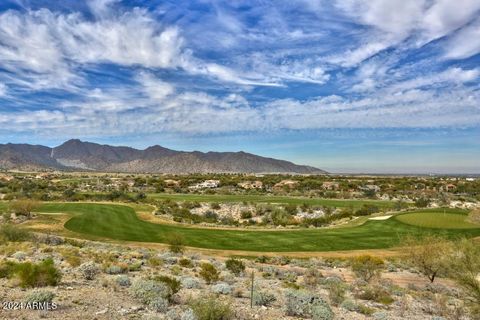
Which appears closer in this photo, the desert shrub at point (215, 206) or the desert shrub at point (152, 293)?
the desert shrub at point (152, 293)

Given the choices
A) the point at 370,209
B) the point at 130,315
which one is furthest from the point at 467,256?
the point at 370,209

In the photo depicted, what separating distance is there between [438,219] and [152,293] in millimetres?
52116

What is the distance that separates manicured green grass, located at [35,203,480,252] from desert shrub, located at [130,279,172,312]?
88.8ft

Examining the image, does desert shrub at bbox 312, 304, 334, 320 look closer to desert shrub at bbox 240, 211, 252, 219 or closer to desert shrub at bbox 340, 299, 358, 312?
desert shrub at bbox 340, 299, 358, 312

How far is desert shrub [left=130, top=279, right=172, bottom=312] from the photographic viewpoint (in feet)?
41.0

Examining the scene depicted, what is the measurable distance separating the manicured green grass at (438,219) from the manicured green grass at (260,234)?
82.4 inches

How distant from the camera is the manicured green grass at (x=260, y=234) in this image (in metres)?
41.8

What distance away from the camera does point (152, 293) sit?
42.9 feet

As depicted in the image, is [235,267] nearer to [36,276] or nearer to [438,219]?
[36,276]

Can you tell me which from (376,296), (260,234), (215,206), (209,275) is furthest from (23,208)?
(376,296)

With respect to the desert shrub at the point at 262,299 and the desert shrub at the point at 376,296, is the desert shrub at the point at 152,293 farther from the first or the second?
the desert shrub at the point at 376,296

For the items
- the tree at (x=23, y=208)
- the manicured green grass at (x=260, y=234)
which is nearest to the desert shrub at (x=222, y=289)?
the manicured green grass at (x=260, y=234)

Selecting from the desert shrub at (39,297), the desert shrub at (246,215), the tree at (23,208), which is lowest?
the desert shrub at (246,215)

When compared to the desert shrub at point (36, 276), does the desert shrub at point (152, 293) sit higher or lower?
lower
